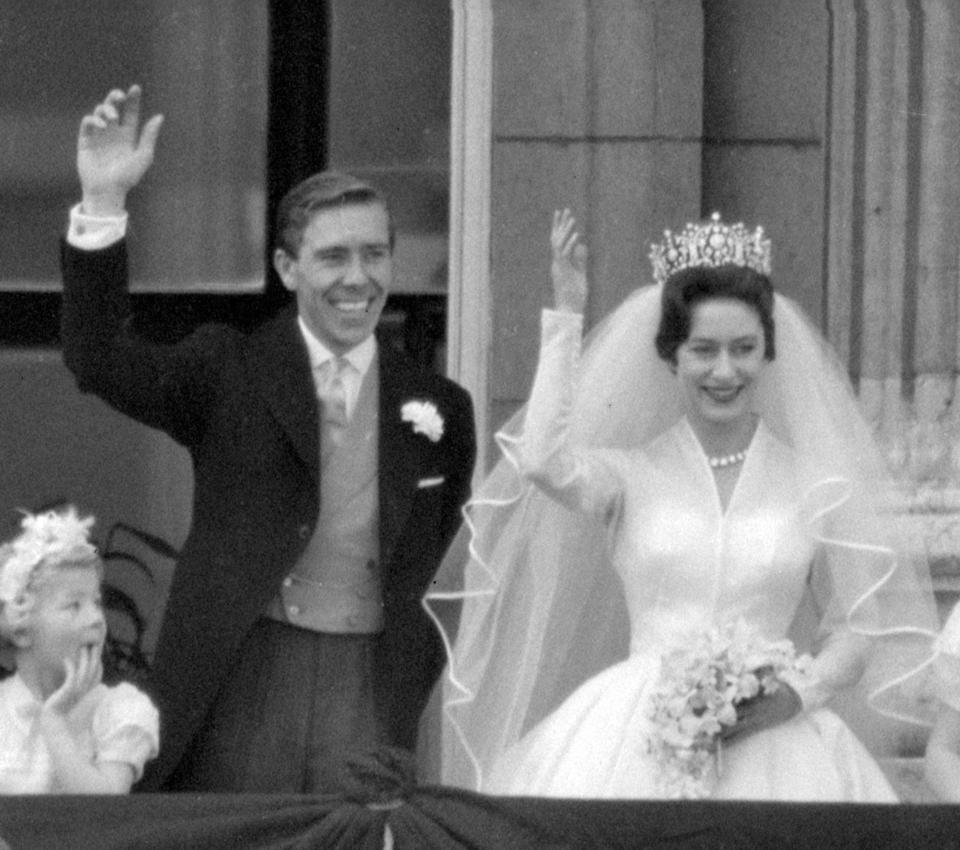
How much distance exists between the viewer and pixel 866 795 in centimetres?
659

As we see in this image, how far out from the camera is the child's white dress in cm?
644

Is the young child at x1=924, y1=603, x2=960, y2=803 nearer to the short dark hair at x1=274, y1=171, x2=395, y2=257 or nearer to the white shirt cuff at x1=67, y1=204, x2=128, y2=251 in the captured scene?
the short dark hair at x1=274, y1=171, x2=395, y2=257

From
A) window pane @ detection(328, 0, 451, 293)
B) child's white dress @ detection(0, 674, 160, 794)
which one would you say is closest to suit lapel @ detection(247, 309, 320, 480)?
child's white dress @ detection(0, 674, 160, 794)

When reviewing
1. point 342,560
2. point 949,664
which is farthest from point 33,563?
point 949,664

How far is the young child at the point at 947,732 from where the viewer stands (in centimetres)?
640

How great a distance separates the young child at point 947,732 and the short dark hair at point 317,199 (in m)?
1.34

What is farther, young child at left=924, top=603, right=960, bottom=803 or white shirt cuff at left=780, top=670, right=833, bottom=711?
white shirt cuff at left=780, top=670, right=833, bottom=711

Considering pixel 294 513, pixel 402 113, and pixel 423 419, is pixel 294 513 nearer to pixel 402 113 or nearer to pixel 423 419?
pixel 423 419

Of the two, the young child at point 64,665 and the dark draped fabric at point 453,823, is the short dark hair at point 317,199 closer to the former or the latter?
the young child at point 64,665

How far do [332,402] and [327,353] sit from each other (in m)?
0.10

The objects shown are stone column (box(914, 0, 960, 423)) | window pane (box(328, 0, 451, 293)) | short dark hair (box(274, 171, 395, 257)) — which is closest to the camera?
short dark hair (box(274, 171, 395, 257))

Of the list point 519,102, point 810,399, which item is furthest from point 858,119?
point 810,399

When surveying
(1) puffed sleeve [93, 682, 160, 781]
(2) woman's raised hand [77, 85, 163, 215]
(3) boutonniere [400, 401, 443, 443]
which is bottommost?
(1) puffed sleeve [93, 682, 160, 781]

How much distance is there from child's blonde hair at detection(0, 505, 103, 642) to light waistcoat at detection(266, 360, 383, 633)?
43cm
